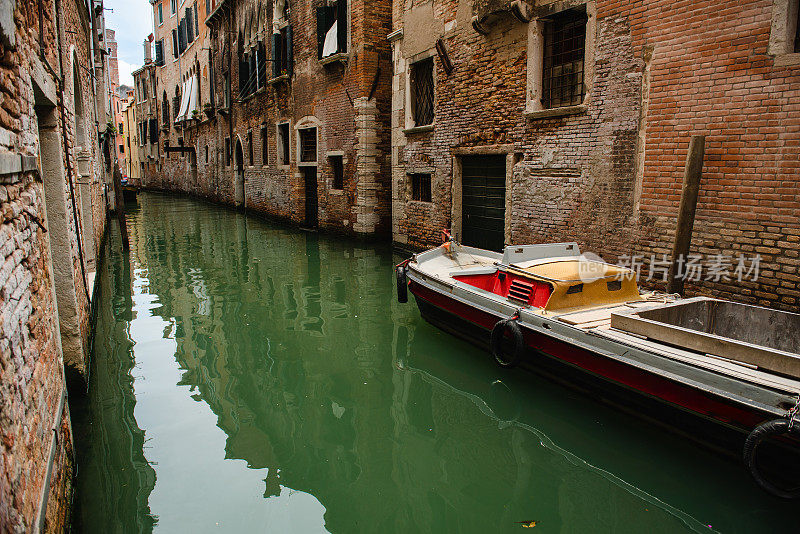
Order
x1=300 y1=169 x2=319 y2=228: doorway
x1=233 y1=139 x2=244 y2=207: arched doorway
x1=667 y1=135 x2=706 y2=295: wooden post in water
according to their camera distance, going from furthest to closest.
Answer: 1. x1=233 y1=139 x2=244 y2=207: arched doorway
2. x1=300 y1=169 x2=319 y2=228: doorway
3. x1=667 y1=135 x2=706 y2=295: wooden post in water

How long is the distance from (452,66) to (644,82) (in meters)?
4.06

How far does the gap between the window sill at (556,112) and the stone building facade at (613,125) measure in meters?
0.02

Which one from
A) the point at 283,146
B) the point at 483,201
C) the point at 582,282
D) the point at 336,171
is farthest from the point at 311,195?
the point at 582,282

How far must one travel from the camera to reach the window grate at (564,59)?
768cm

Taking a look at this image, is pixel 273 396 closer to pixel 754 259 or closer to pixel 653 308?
pixel 653 308

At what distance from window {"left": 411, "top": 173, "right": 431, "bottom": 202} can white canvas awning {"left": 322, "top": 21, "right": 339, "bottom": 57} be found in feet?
13.6

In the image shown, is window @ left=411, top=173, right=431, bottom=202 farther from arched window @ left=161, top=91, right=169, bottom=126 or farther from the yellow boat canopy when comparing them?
arched window @ left=161, top=91, right=169, bottom=126

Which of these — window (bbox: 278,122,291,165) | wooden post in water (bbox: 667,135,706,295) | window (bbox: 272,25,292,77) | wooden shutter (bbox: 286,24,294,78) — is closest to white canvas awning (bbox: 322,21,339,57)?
wooden shutter (bbox: 286,24,294,78)

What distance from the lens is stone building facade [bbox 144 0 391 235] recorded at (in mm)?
13000

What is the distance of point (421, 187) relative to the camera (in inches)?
448

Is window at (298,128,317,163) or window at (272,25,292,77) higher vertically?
window at (272,25,292,77)

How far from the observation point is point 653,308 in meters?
4.62

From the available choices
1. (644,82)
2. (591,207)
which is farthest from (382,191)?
(644,82)

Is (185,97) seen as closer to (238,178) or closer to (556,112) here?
(238,178)
